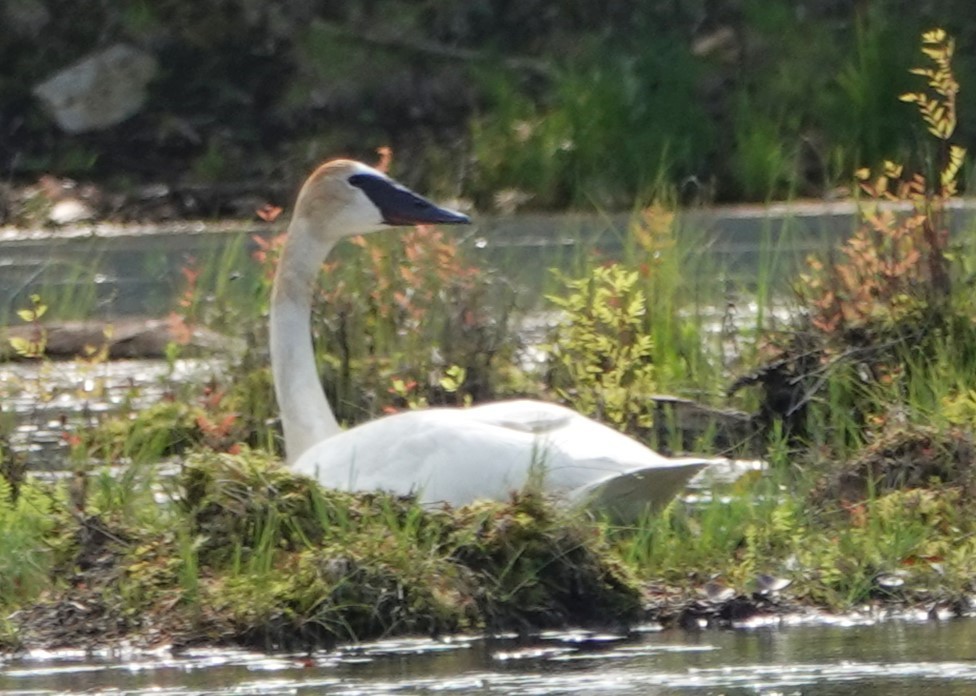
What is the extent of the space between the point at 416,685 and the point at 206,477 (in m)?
1.31

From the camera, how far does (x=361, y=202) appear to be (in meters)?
9.13

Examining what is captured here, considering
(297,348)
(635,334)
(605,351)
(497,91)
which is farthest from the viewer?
(497,91)

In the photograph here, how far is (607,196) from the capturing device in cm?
1794

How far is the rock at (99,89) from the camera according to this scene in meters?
20.7

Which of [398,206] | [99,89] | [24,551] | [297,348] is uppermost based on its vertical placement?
[99,89]

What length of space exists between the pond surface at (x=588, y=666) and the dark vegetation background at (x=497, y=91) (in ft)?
36.6

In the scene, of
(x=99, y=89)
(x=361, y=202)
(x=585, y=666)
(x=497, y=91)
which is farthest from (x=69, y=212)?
(x=585, y=666)

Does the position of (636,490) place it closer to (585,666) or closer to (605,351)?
(585,666)

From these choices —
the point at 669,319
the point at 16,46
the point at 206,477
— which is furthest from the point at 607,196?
the point at 206,477

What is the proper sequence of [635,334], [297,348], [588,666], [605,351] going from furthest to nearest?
[635,334], [605,351], [297,348], [588,666]

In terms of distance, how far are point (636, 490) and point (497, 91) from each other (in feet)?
42.1

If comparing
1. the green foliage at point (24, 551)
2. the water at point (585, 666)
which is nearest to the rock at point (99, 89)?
the green foliage at point (24, 551)

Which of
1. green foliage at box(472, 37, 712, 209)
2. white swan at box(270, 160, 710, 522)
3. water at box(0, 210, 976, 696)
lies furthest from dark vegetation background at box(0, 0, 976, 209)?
water at box(0, 210, 976, 696)

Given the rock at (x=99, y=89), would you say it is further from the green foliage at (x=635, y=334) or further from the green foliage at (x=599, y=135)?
the green foliage at (x=635, y=334)
